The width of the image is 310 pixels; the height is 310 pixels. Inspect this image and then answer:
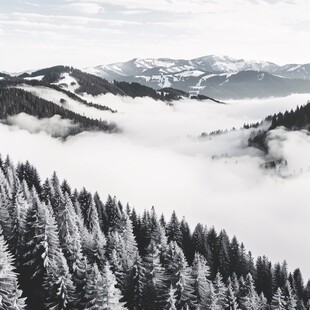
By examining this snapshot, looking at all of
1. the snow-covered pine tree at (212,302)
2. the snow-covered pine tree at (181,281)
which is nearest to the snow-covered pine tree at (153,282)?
the snow-covered pine tree at (181,281)

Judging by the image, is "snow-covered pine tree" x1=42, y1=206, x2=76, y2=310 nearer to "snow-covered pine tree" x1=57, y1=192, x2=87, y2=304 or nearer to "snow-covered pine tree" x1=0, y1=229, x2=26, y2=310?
"snow-covered pine tree" x1=57, y1=192, x2=87, y2=304

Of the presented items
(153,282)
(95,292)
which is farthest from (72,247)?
(95,292)

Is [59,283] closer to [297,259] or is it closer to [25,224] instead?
[25,224]

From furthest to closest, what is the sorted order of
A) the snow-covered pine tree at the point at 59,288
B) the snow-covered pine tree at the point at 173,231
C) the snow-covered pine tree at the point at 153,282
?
1. the snow-covered pine tree at the point at 173,231
2. the snow-covered pine tree at the point at 153,282
3. the snow-covered pine tree at the point at 59,288

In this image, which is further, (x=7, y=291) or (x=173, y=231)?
(x=173, y=231)

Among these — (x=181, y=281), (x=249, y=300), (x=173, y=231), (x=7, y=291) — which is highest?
(x=7, y=291)

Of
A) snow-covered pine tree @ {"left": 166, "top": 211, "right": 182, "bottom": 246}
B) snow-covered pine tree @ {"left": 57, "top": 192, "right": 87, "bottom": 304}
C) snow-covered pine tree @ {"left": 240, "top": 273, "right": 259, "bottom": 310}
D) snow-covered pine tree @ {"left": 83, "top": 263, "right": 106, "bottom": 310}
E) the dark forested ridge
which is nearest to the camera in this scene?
snow-covered pine tree @ {"left": 83, "top": 263, "right": 106, "bottom": 310}

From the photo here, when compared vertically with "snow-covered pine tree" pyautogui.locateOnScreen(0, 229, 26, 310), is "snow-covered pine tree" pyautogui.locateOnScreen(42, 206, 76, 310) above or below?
below

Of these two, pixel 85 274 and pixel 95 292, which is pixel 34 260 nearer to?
pixel 85 274

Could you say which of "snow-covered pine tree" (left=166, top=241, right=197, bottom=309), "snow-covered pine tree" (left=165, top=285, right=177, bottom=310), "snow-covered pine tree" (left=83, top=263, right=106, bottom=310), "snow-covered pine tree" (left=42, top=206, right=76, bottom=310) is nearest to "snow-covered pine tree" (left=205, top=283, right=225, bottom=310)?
"snow-covered pine tree" (left=166, top=241, right=197, bottom=309)

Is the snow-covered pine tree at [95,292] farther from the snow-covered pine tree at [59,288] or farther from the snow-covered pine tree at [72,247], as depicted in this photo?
the snow-covered pine tree at [72,247]

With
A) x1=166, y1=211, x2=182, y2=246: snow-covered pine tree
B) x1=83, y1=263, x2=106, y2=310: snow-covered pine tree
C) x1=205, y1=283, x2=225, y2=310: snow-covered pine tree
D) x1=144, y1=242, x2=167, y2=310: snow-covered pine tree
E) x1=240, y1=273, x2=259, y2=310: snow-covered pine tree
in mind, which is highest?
x1=83, y1=263, x2=106, y2=310: snow-covered pine tree

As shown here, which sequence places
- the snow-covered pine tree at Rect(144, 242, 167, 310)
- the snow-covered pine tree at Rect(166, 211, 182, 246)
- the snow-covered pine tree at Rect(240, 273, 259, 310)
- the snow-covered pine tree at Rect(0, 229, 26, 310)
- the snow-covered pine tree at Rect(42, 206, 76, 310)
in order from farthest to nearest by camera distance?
1. the snow-covered pine tree at Rect(166, 211, 182, 246)
2. the snow-covered pine tree at Rect(240, 273, 259, 310)
3. the snow-covered pine tree at Rect(144, 242, 167, 310)
4. the snow-covered pine tree at Rect(42, 206, 76, 310)
5. the snow-covered pine tree at Rect(0, 229, 26, 310)

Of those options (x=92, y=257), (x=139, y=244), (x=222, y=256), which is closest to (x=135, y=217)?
(x=139, y=244)
